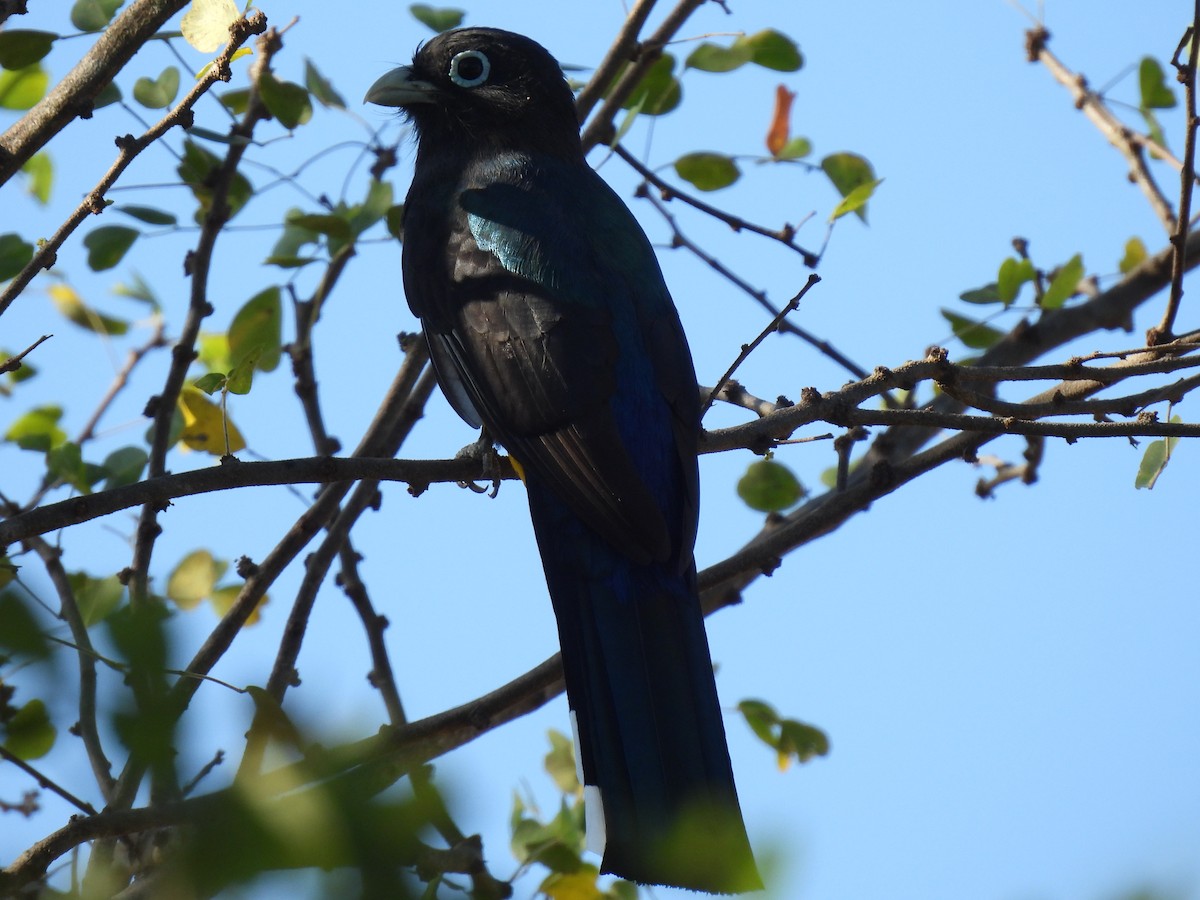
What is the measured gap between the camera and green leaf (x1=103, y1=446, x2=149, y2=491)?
14.0 feet

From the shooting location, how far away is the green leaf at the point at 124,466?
4.28 m

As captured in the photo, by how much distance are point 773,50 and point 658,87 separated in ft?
1.45

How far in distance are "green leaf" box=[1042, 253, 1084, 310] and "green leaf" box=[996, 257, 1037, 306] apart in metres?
0.08

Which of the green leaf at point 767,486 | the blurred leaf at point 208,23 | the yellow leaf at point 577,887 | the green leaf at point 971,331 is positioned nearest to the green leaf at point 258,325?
the blurred leaf at point 208,23

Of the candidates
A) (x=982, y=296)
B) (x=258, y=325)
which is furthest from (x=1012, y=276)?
(x=258, y=325)

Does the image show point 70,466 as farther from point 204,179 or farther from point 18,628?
point 18,628

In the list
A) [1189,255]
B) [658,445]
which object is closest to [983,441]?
[658,445]

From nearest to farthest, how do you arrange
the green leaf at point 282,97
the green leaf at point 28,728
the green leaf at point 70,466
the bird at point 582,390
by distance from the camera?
1. the green leaf at point 28,728
2. the bird at point 582,390
3. the green leaf at point 70,466
4. the green leaf at point 282,97

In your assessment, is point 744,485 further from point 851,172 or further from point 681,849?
point 681,849

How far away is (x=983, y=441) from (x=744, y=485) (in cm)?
102

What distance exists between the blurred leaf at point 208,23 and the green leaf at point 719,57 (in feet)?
6.52

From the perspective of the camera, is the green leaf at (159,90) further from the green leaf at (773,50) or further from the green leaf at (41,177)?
the green leaf at (773,50)

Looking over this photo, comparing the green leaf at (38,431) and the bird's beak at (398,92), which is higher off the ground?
the bird's beak at (398,92)

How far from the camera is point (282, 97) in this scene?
452 centimetres
